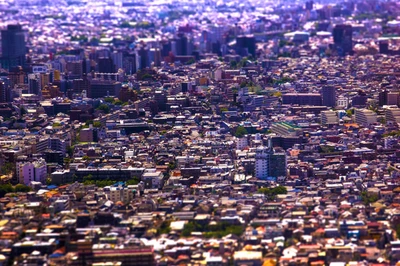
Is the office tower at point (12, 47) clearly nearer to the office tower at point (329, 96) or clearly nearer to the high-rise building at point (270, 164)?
the office tower at point (329, 96)

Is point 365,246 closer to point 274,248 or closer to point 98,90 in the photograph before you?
point 274,248

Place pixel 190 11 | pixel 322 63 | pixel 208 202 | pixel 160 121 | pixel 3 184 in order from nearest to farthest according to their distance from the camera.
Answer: pixel 208 202 < pixel 3 184 < pixel 160 121 < pixel 322 63 < pixel 190 11

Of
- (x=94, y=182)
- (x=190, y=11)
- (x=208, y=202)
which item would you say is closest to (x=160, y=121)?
(x=94, y=182)

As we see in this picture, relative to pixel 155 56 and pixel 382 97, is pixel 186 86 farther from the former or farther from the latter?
pixel 155 56

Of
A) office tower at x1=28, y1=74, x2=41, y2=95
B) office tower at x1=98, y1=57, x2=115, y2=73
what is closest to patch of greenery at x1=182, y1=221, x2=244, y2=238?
office tower at x1=28, y1=74, x2=41, y2=95

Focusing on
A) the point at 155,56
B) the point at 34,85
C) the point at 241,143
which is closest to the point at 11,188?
the point at 241,143

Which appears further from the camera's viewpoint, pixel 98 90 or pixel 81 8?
pixel 81 8
